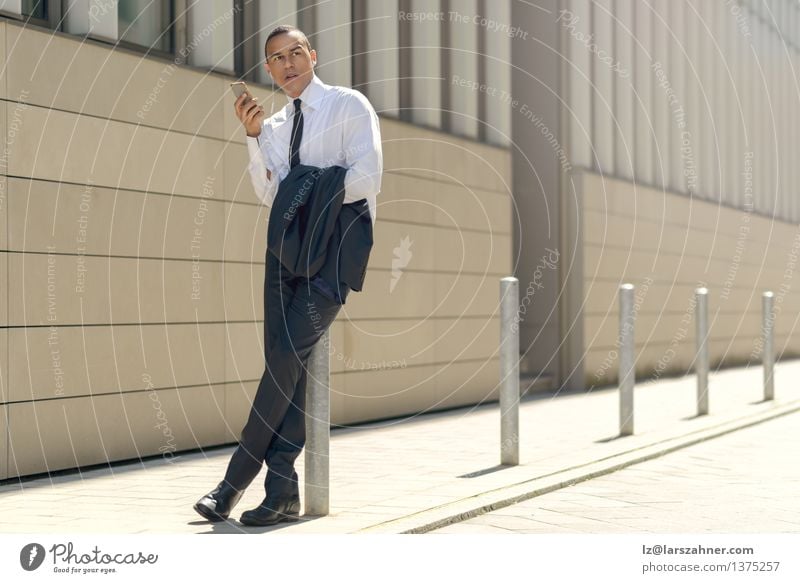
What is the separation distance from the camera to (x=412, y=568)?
4.32 metres

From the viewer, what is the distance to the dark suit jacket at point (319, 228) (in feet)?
18.3

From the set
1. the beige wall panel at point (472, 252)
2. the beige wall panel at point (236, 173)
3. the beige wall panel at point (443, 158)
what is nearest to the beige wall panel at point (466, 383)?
the beige wall panel at point (472, 252)

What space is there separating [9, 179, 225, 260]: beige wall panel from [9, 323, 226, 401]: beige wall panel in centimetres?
50

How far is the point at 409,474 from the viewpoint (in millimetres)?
7785

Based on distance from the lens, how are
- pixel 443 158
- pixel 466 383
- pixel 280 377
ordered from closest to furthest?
1. pixel 280 377
2. pixel 443 158
3. pixel 466 383

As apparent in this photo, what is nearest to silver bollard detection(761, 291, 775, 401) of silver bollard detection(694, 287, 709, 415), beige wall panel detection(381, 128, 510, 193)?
silver bollard detection(694, 287, 709, 415)

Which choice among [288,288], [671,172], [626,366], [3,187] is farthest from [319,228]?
[671,172]

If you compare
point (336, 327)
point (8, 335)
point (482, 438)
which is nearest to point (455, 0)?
point (336, 327)

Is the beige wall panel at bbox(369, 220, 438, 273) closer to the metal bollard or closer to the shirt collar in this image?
the metal bollard

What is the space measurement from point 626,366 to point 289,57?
491cm

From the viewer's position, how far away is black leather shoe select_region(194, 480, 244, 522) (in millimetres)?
5707

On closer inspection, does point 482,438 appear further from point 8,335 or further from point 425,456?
point 8,335

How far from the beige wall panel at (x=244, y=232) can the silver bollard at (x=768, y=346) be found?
5.52m

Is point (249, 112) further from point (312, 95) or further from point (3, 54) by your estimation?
point (3, 54)
